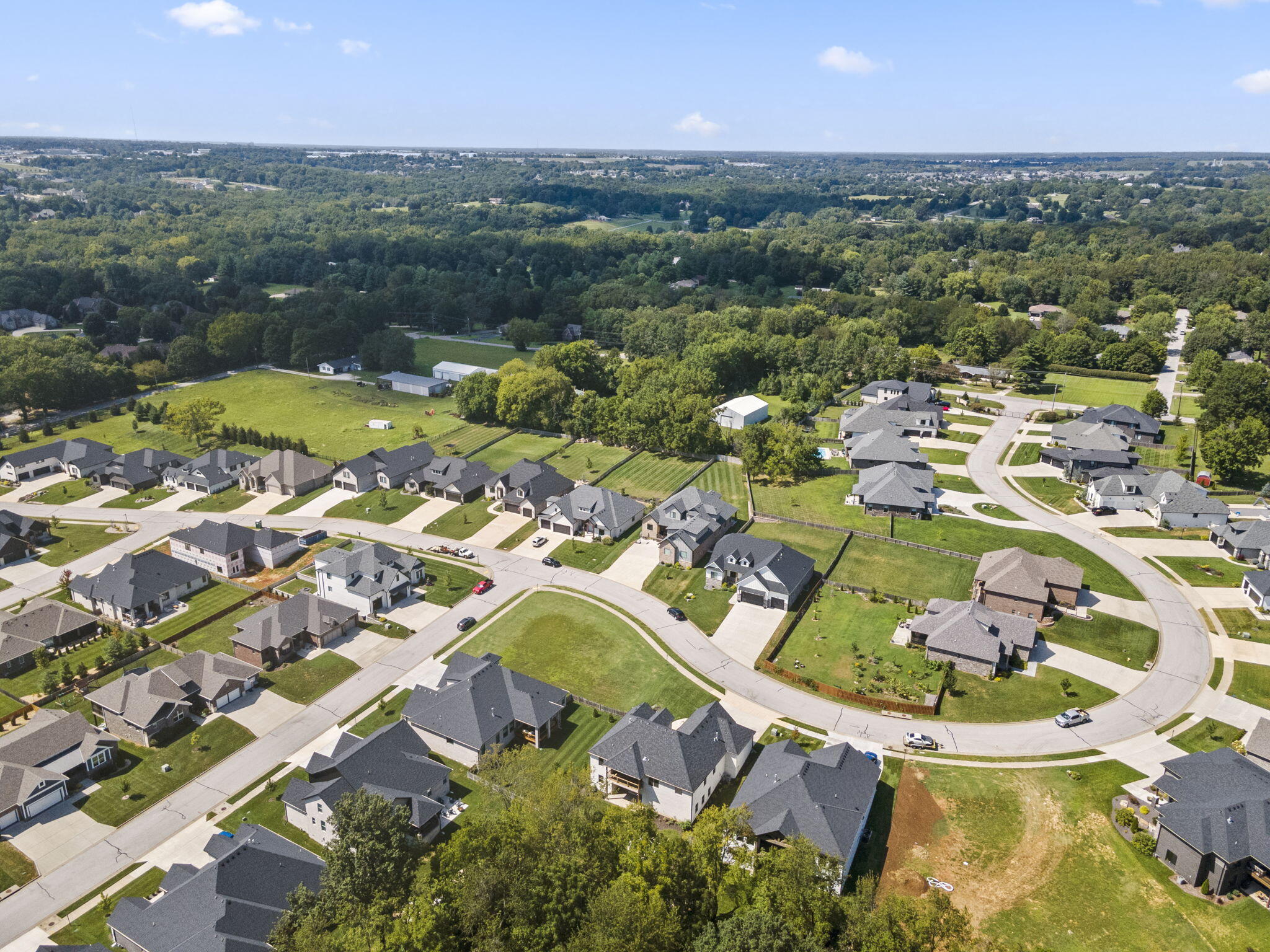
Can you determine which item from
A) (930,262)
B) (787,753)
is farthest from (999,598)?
(930,262)

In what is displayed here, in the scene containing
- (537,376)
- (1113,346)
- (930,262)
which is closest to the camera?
(537,376)

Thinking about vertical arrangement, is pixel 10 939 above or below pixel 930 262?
below

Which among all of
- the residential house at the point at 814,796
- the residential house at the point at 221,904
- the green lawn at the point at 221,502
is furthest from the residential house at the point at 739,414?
the residential house at the point at 221,904

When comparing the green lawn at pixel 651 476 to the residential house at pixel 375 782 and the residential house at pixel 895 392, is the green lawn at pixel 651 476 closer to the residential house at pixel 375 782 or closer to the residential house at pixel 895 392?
the residential house at pixel 895 392

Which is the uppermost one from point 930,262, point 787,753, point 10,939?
point 930,262

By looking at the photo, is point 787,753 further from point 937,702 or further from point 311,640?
point 311,640

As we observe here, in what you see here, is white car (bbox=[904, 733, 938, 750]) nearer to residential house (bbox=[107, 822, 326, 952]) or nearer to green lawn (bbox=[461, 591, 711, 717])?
green lawn (bbox=[461, 591, 711, 717])
